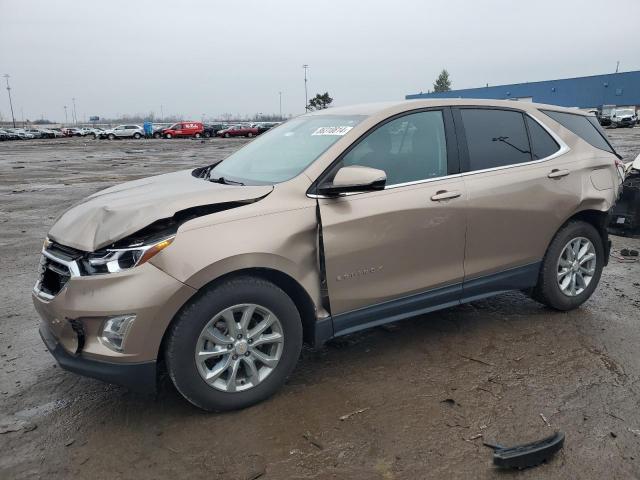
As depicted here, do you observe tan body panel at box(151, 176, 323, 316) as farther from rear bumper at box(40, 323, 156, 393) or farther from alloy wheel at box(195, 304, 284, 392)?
rear bumper at box(40, 323, 156, 393)

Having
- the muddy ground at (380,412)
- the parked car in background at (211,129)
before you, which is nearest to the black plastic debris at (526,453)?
the muddy ground at (380,412)

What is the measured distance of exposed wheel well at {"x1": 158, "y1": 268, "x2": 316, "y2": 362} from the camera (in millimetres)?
3014

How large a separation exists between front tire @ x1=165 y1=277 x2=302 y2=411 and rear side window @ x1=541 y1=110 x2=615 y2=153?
304cm

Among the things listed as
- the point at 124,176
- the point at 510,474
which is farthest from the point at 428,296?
the point at 124,176

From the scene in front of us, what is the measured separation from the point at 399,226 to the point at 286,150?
1038 millimetres

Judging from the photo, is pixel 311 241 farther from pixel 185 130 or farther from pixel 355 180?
pixel 185 130

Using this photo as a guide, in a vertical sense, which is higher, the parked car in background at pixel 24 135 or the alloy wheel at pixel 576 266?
the alloy wheel at pixel 576 266

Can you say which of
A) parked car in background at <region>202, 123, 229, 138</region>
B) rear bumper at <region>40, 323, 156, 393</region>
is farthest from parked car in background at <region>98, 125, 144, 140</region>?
rear bumper at <region>40, 323, 156, 393</region>

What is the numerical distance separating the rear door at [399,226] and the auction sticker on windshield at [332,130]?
15 cm

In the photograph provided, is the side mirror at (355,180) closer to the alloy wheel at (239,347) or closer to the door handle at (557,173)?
the alloy wheel at (239,347)

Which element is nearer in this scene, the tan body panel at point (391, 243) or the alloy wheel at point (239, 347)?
the alloy wheel at point (239, 347)

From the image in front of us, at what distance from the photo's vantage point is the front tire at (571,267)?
448 centimetres

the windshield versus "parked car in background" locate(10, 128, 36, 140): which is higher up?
the windshield

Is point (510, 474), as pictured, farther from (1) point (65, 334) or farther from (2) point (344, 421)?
(1) point (65, 334)
